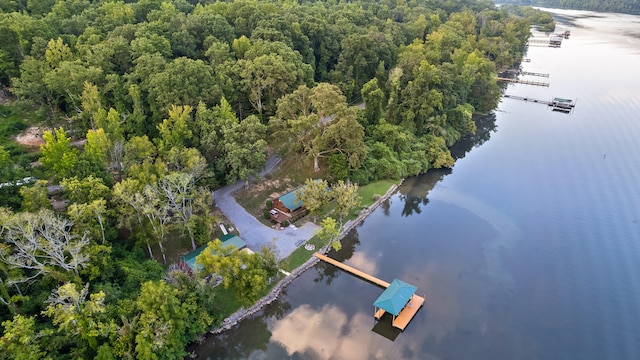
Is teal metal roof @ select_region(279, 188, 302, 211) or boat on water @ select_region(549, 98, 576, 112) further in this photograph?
boat on water @ select_region(549, 98, 576, 112)

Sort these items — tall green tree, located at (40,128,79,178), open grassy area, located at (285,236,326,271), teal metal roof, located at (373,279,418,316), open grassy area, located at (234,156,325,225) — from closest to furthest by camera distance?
teal metal roof, located at (373,279,418,316), tall green tree, located at (40,128,79,178), open grassy area, located at (285,236,326,271), open grassy area, located at (234,156,325,225)

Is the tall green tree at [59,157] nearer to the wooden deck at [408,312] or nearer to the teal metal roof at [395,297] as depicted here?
the teal metal roof at [395,297]

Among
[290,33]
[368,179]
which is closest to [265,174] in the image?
[368,179]

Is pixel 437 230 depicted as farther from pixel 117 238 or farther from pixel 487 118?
pixel 487 118

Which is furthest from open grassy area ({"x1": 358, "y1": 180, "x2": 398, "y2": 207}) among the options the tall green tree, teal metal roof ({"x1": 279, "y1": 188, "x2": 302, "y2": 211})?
the tall green tree

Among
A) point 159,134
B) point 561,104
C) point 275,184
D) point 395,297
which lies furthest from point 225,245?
point 561,104

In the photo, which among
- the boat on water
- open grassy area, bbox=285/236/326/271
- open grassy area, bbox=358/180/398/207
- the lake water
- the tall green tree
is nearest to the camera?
the lake water

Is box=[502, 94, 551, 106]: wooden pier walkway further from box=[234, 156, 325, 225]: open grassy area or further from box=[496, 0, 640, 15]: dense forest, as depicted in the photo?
box=[496, 0, 640, 15]: dense forest
